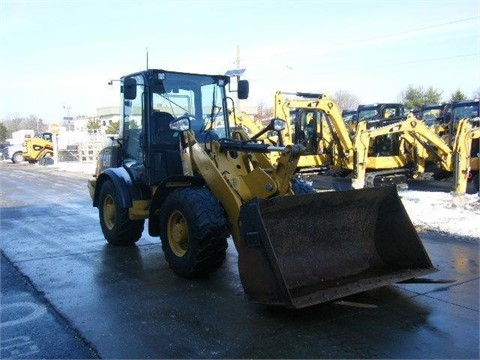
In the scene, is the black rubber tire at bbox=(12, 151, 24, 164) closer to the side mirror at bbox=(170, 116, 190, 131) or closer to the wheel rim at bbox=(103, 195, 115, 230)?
the wheel rim at bbox=(103, 195, 115, 230)

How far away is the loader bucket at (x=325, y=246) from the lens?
430 centimetres

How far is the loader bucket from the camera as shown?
4.30 meters

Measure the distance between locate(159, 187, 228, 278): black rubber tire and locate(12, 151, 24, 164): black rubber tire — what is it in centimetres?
3956

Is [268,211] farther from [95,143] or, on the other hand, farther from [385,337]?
[95,143]

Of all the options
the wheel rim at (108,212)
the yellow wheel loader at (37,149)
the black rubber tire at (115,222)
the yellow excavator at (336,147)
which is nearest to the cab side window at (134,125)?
the black rubber tire at (115,222)

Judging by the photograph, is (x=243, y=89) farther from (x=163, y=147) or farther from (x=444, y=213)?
(x=444, y=213)

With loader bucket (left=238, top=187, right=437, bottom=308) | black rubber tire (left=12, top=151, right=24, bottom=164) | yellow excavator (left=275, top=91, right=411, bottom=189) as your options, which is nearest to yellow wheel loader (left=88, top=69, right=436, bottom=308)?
loader bucket (left=238, top=187, right=437, bottom=308)

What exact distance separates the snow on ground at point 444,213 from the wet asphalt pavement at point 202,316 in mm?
1407

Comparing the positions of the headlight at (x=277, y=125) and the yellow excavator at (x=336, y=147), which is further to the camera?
the yellow excavator at (x=336, y=147)

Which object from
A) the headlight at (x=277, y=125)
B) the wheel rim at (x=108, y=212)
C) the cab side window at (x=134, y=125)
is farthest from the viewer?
the wheel rim at (x=108, y=212)

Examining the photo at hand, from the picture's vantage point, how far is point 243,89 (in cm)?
694

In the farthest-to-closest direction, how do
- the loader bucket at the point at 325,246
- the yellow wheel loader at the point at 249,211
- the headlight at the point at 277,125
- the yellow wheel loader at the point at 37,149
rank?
the yellow wheel loader at the point at 37,149, the headlight at the point at 277,125, the yellow wheel loader at the point at 249,211, the loader bucket at the point at 325,246

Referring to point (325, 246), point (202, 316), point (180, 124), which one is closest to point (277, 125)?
point (180, 124)

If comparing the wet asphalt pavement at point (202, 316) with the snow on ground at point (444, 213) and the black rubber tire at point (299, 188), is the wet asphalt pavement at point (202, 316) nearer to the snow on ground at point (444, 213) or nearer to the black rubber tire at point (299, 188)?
the black rubber tire at point (299, 188)
